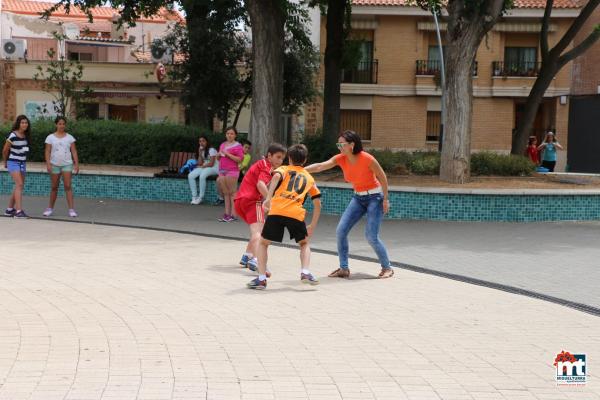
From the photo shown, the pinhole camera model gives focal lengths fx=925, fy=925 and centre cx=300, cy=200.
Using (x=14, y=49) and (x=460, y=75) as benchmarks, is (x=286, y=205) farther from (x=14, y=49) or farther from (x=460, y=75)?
(x=14, y=49)

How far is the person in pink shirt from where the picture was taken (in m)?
15.8

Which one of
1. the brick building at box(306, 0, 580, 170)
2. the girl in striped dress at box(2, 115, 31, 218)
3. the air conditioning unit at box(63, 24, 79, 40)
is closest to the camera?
the girl in striped dress at box(2, 115, 31, 218)

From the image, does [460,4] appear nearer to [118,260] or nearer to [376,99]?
[118,260]

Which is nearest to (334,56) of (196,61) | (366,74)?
(196,61)

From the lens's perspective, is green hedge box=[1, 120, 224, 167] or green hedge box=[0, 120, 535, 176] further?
green hedge box=[1, 120, 224, 167]

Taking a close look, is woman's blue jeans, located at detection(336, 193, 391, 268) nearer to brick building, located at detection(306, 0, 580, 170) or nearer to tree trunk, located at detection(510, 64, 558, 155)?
tree trunk, located at detection(510, 64, 558, 155)

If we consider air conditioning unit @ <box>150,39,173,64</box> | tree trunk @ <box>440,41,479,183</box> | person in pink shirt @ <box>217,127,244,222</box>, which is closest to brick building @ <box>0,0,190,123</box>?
air conditioning unit @ <box>150,39,173,64</box>

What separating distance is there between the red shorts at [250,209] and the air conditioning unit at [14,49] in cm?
3105

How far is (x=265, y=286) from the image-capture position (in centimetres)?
909

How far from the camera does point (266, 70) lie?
18.6 meters

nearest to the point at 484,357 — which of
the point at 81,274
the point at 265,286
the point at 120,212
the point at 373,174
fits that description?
the point at 265,286

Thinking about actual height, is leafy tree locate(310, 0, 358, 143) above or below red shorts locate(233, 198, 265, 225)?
above

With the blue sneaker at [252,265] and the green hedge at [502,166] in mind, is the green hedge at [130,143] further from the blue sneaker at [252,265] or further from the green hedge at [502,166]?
the blue sneaker at [252,265]

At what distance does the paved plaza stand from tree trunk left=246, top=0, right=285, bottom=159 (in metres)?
8.12
